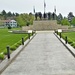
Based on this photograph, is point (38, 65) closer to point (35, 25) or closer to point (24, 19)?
point (35, 25)

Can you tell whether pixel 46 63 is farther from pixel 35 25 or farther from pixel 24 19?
pixel 24 19

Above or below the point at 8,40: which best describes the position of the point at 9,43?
above

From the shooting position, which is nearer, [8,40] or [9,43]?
[9,43]

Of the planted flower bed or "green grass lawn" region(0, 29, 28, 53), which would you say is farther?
"green grass lawn" region(0, 29, 28, 53)

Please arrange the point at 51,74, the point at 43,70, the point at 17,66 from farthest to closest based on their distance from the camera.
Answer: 1. the point at 17,66
2. the point at 43,70
3. the point at 51,74

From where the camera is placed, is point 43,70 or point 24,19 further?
point 24,19

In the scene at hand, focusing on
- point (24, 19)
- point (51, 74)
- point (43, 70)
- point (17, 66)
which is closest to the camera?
point (51, 74)

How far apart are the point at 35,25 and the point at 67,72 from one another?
1757 inches

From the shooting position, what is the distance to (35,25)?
176ft

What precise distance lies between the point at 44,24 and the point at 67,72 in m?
44.2

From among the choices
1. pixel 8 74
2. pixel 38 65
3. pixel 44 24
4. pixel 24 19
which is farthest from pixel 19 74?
pixel 24 19

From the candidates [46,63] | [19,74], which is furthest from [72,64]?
[19,74]

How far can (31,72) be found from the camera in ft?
31.2

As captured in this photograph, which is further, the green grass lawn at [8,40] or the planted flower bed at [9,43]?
the green grass lawn at [8,40]
